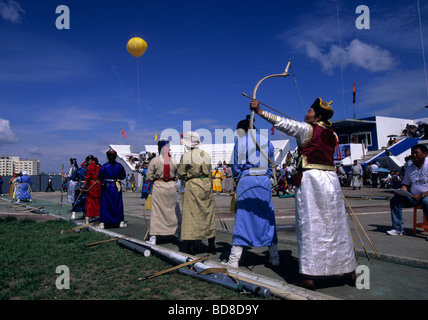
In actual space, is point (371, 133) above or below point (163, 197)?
above

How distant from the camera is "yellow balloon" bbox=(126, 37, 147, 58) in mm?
9352

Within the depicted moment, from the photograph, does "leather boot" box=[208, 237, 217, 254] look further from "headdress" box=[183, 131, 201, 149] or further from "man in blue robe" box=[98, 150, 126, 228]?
"man in blue robe" box=[98, 150, 126, 228]

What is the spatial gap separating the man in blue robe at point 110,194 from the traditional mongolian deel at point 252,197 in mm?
4460

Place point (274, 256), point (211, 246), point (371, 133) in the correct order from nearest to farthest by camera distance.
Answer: point (274, 256) < point (211, 246) < point (371, 133)

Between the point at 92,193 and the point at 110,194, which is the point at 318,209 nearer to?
the point at 110,194

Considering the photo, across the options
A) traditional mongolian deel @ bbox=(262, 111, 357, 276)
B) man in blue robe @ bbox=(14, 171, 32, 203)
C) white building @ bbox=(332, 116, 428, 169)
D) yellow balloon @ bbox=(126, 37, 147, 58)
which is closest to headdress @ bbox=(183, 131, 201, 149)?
traditional mongolian deel @ bbox=(262, 111, 357, 276)

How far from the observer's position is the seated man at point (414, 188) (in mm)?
5590

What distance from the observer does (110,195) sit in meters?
7.88

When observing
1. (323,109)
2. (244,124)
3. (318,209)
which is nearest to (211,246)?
(244,124)

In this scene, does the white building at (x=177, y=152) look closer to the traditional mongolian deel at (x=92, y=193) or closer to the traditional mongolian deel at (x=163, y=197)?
the traditional mongolian deel at (x=92, y=193)

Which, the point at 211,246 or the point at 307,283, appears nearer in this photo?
the point at 307,283

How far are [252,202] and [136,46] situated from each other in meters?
7.18
